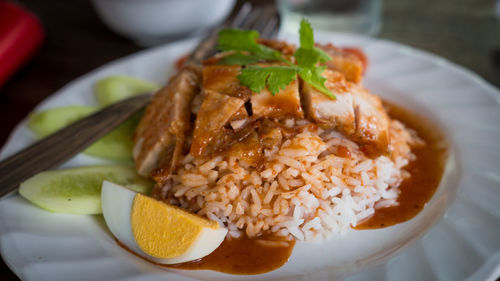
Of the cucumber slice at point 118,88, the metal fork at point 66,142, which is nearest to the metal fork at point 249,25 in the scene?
the metal fork at point 66,142

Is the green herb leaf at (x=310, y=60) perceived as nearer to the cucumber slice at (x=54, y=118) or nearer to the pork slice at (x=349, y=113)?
the pork slice at (x=349, y=113)

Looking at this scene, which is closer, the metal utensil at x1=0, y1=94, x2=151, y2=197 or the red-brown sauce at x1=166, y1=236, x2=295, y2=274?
the red-brown sauce at x1=166, y1=236, x2=295, y2=274

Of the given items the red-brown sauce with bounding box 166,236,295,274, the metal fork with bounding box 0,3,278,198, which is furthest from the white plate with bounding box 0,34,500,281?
the metal fork with bounding box 0,3,278,198

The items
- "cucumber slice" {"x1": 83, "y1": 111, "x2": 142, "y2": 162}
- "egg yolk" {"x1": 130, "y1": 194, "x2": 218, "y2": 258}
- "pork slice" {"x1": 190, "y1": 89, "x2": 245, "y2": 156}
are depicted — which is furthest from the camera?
"cucumber slice" {"x1": 83, "y1": 111, "x2": 142, "y2": 162}

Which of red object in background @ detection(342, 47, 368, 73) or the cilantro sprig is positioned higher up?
the cilantro sprig

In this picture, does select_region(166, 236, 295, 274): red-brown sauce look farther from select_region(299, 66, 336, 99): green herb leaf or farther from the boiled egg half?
select_region(299, 66, 336, 99): green herb leaf

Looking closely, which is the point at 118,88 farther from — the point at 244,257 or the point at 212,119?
the point at 244,257
